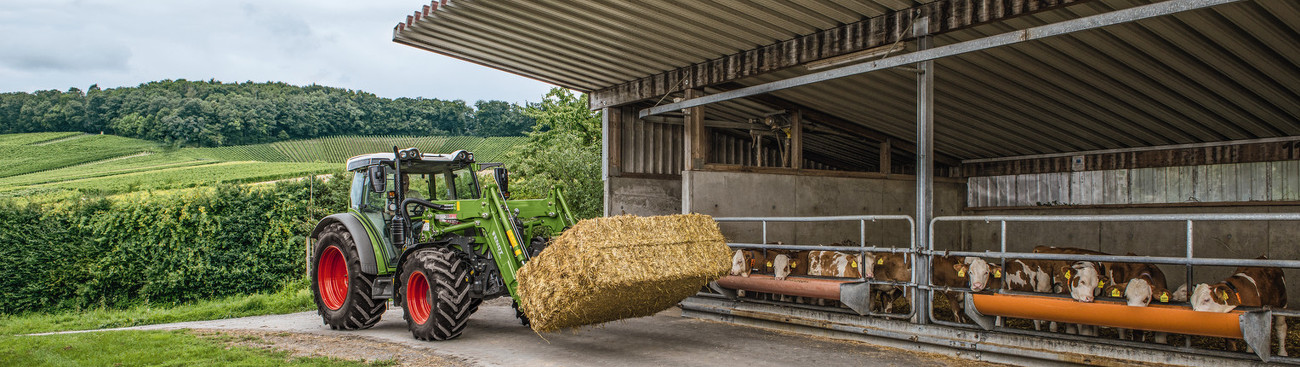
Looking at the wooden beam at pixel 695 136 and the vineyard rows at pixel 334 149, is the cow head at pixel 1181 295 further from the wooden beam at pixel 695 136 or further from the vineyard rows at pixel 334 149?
the vineyard rows at pixel 334 149

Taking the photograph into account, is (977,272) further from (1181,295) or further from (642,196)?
(642,196)

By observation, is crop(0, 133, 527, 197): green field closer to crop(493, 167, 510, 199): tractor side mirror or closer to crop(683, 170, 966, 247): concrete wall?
crop(683, 170, 966, 247): concrete wall

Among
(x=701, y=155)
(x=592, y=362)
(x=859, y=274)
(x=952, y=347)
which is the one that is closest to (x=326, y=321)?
(x=592, y=362)

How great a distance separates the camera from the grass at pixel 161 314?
34.7ft

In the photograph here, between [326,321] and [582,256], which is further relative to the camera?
[326,321]

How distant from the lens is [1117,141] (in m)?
12.8

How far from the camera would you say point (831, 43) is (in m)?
9.41

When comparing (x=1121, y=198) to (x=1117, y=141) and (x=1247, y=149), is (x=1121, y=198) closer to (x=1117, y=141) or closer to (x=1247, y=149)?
(x=1117, y=141)

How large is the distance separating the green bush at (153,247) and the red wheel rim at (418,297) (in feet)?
21.5

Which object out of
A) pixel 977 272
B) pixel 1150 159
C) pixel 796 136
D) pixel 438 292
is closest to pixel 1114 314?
pixel 977 272

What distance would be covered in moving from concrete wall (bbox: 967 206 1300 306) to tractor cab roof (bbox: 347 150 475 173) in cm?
1030

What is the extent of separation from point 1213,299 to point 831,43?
16.0 feet

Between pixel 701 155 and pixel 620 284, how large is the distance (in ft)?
17.9

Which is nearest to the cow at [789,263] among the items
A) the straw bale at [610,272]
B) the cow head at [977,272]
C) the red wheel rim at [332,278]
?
the straw bale at [610,272]
